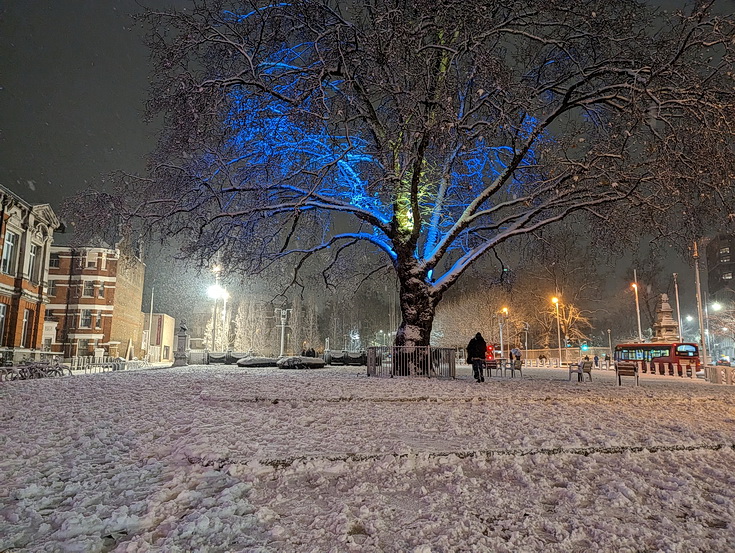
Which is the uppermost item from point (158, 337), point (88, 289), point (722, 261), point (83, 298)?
point (722, 261)

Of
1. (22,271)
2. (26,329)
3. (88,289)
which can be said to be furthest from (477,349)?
(88,289)

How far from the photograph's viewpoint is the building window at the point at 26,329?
107ft

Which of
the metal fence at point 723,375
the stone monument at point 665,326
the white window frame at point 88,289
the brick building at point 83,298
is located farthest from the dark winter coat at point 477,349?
Result: the white window frame at point 88,289

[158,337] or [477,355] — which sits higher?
[158,337]

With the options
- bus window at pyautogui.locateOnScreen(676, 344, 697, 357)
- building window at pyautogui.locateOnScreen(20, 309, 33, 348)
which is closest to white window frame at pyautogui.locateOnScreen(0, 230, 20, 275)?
building window at pyautogui.locateOnScreen(20, 309, 33, 348)

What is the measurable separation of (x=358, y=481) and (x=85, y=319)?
179 ft

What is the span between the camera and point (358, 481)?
4.92m

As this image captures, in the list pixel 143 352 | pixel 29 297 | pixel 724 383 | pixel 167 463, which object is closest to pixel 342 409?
pixel 167 463

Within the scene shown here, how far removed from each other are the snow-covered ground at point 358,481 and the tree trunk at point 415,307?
10.6m

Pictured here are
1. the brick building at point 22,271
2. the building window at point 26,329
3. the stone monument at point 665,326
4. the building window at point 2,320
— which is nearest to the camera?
the brick building at point 22,271

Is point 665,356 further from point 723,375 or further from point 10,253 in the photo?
point 10,253

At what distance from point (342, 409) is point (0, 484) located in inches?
200

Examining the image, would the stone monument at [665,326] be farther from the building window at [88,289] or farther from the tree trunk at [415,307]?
the building window at [88,289]

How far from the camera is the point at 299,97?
51.0 feet
